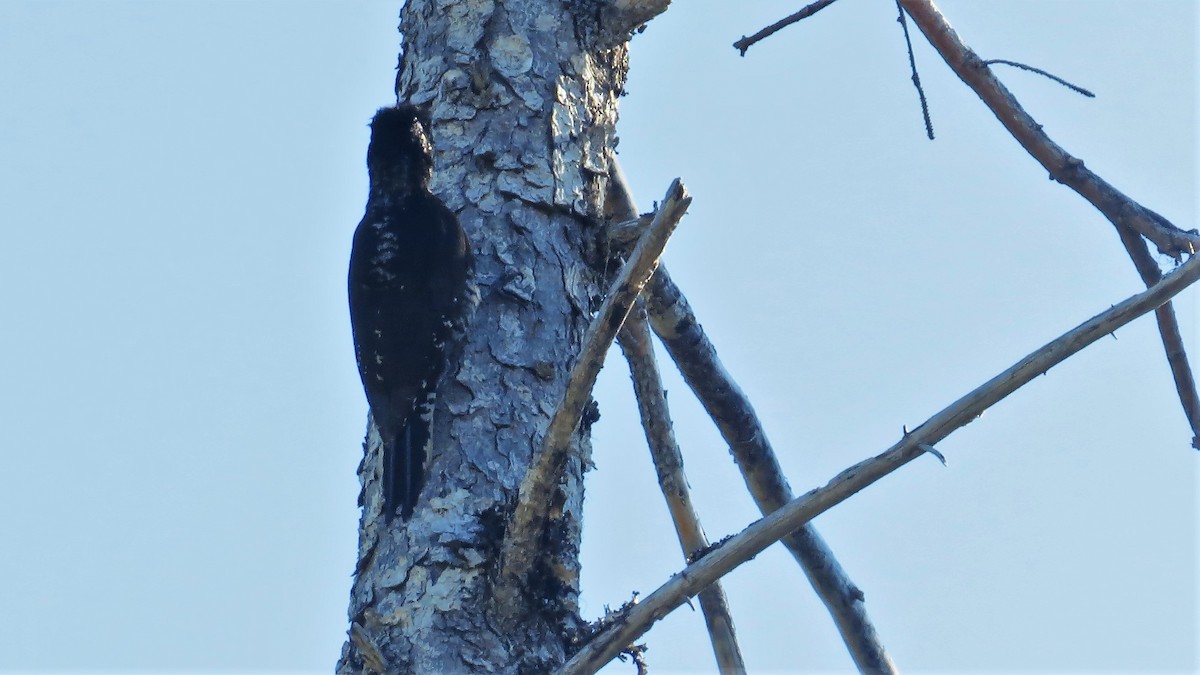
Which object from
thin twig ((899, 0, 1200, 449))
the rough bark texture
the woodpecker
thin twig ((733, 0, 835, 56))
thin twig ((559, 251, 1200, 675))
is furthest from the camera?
thin twig ((733, 0, 835, 56))

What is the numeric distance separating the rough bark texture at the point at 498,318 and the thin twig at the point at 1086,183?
96 cm

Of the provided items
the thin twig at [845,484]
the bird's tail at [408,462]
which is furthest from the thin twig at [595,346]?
the bird's tail at [408,462]

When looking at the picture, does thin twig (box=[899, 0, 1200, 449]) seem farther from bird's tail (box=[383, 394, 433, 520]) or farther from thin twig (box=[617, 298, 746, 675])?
bird's tail (box=[383, 394, 433, 520])

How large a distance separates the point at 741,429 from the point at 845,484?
159 cm

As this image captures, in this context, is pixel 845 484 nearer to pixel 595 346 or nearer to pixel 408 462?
pixel 595 346

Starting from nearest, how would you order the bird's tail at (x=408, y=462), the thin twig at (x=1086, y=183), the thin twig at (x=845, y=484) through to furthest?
the thin twig at (x=845, y=484)
the bird's tail at (x=408, y=462)
the thin twig at (x=1086, y=183)

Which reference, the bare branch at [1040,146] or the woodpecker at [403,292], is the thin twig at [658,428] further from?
the bare branch at [1040,146]

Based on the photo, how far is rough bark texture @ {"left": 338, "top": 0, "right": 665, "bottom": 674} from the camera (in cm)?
289

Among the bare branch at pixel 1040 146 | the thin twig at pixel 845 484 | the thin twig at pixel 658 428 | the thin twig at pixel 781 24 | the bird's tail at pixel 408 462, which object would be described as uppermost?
the thin twig at pixel 781 24

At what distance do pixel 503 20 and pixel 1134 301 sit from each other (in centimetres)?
206

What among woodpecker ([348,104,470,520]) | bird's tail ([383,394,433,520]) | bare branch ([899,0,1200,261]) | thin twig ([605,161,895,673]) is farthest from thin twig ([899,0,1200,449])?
bird's tail ([383,394,433,520])

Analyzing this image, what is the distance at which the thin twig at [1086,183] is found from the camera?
136 inches

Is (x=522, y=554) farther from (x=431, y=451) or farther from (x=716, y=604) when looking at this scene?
(x=716, y=604)

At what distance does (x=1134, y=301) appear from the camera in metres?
2.59
